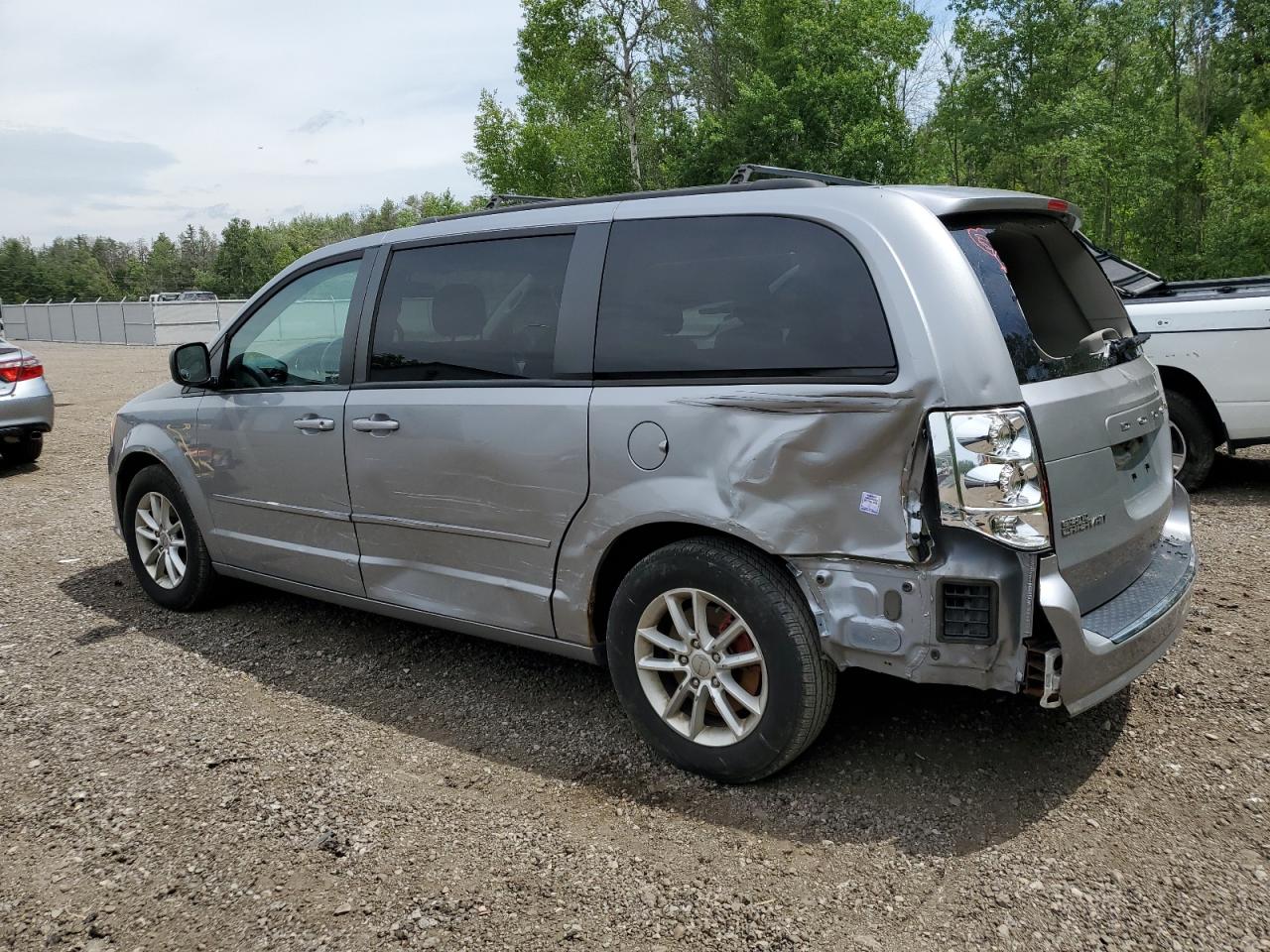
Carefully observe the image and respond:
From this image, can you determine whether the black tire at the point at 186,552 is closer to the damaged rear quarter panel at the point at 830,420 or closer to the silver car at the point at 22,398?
the damaged rear quarter panel at the point at 830,420

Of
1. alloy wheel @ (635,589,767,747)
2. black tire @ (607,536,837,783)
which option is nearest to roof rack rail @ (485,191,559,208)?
black tire @ (607,536,837,783)

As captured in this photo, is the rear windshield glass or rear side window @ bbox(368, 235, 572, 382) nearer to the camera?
the rear windshield glass

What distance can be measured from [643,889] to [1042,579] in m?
1.39

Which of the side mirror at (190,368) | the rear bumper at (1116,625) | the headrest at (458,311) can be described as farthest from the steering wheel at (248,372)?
the rear bumper at (1116,625)

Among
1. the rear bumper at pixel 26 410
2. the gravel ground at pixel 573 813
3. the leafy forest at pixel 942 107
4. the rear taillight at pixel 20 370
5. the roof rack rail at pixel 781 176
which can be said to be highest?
the leafy forest at pixel 942 107

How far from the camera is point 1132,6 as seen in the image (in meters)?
28.4

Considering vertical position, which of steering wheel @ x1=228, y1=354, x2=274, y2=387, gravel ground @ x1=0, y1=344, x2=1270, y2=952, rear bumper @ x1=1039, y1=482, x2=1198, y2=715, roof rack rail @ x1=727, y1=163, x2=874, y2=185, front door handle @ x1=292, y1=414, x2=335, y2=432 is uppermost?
roof rack rail @ x1=727, y1=163, x2=874, y2=185

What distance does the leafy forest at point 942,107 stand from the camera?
26.8 metres

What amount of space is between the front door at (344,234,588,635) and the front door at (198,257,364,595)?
0.53ft

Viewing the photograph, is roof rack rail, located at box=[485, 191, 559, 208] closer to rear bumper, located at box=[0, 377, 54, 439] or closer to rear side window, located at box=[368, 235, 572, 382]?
rear side window, located at box=[368, 235, 572, 382]

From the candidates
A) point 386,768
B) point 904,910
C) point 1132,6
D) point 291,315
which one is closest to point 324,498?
point 291,315

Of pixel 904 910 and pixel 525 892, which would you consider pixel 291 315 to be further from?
pixel 904 910

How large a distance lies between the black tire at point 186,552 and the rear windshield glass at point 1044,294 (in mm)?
3982

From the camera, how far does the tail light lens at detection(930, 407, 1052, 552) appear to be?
8.69ft
